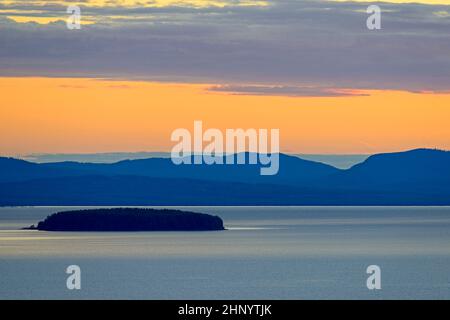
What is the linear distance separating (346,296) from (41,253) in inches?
2345

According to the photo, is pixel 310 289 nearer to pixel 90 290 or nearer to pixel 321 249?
pixel 90 290

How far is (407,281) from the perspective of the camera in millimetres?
93750

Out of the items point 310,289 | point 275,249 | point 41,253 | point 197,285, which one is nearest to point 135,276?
point 197,285

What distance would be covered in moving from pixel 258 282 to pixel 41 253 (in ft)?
157

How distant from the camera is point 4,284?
302 feet

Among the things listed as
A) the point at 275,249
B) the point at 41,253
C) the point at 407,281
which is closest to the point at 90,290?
the point at 407,281

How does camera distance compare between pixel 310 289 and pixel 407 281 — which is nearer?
pixel 310 289

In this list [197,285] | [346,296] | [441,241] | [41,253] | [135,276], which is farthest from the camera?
[441,241]
